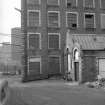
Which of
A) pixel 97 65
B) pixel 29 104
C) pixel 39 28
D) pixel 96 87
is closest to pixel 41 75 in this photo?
pixel 39 28

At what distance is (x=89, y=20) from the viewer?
119 feet

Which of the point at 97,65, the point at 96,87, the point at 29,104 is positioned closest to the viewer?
the point at 29,104

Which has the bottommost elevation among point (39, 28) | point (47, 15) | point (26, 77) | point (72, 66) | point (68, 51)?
point (26, 77)

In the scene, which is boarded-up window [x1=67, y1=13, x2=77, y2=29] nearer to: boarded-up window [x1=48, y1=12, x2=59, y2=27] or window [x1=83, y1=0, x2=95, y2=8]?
boarded-up window [x1=48, y1=12, x2=59, y2=27]

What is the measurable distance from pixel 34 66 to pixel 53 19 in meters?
8.54

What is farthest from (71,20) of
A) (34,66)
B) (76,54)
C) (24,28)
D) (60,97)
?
(60,97)

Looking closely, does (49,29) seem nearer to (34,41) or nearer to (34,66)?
(34,41)

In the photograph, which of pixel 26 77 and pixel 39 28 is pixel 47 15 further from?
pixel 26 77

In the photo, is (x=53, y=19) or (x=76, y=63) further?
(x=53, y=19)

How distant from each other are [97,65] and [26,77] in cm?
1308

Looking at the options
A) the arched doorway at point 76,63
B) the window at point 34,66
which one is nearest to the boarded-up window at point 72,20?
the window at point 34,66

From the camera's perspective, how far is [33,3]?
113 feet

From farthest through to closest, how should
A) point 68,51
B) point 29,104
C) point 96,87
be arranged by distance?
point 68,51, point 96,87, point 29,104

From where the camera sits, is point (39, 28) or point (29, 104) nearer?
point (29, 104)
